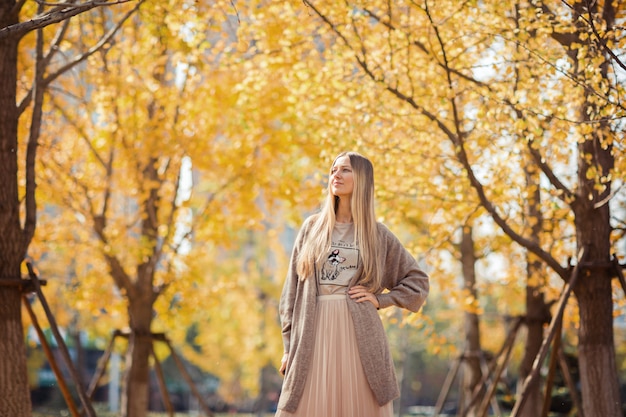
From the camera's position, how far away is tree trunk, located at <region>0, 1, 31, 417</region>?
281 inches

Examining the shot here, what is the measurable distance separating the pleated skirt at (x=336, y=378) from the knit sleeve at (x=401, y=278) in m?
0.34

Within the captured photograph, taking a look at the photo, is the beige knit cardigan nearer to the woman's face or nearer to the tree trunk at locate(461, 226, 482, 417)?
the woman's face

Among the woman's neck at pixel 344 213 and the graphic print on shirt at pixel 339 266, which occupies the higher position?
the woman's neck at pixel 344 213

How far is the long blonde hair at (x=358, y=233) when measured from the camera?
16.6 feet

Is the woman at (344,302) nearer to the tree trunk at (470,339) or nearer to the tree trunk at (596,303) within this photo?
the tree trunk at (596,303)

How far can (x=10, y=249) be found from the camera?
7418mm

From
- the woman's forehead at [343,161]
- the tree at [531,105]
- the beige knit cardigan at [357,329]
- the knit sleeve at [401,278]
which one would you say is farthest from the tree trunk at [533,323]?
the woman's forehead at [343,161]

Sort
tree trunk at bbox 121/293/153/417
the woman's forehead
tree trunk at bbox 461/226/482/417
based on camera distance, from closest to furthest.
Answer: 1. the woman's forehead
2. tree trunk at bbox 121/293/153/417
3. tree trunk at bbox 461/226/482/417

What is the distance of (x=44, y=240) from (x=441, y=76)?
261 inches

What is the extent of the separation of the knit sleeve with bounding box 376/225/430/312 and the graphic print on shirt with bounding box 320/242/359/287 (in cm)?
23

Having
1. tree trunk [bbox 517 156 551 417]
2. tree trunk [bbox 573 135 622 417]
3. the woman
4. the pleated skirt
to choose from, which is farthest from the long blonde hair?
tree trunk [bbox 517 156 551 417]

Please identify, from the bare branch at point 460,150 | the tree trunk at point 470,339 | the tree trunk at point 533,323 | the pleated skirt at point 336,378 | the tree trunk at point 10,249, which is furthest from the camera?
the tree trunk at point 470,339

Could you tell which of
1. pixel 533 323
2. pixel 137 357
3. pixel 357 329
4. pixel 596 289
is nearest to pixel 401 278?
pixel 357 329

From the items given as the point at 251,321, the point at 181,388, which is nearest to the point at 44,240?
the point at 251,321
